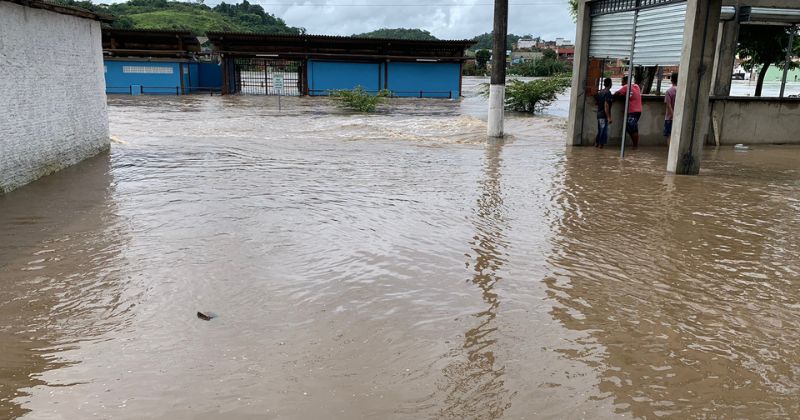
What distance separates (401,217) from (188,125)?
47.0ft

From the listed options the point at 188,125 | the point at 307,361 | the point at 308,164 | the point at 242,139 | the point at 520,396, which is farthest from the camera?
the point at 188,125

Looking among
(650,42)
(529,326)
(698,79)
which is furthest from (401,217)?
(650,42)

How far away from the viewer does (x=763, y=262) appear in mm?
6211

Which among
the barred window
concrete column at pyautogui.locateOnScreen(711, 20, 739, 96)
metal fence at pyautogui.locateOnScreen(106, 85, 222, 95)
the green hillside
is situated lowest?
metal fence at pyautogui.locateOnScreen(106, 85, 222, 95)

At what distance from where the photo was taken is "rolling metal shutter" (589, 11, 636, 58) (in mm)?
13320

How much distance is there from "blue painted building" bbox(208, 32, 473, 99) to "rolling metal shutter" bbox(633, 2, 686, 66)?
28777 millimetres

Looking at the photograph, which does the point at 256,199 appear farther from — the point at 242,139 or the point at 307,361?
the point at 242,139

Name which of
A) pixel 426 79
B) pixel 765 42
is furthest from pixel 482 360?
pixel 426 79

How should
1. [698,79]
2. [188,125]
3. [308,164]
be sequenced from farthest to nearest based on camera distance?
1. [188,125]
2. [308,164]
3. [698,79]

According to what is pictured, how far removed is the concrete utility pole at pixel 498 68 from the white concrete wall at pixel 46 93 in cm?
941

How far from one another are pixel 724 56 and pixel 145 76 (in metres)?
35.0

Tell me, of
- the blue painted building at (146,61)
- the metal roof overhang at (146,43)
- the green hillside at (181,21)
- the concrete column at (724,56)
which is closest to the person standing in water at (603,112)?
the concrete column at (724,56)

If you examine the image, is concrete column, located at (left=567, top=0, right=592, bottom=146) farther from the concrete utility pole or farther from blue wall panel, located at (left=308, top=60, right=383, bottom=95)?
blue wall panel, located at (left=308, top=60, right=383, bottom=95)

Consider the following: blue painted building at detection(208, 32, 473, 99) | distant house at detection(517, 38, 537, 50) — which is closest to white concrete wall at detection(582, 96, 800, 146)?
blue painted building at detection(208, 32, 473, 99)
